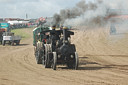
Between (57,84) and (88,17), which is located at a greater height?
(88,17)

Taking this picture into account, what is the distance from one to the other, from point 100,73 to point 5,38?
74.2ft

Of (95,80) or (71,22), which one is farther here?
(71,22)

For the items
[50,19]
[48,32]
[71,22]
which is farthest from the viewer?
[50,19]

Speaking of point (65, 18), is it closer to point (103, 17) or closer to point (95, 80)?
point (103, 17)

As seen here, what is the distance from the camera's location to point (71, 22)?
627 inches

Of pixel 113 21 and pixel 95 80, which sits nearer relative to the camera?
pixel 95 80

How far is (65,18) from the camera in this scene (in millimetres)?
16359

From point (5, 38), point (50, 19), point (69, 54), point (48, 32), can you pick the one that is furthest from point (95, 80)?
point (5, 38)

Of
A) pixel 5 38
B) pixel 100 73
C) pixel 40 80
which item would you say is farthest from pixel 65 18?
pixel 5 38

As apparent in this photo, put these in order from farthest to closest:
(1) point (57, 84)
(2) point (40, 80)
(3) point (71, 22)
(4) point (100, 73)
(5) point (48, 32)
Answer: (3) point (71, 22) → (5) point (48, 32) → (4) point (100, 73) → (2) point (40, 80) → (1) point (57, 84)

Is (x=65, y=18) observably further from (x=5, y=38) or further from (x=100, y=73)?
(x=5, y=38)

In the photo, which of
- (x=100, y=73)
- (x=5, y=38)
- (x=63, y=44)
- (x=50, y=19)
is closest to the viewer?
(x=100, y=73)

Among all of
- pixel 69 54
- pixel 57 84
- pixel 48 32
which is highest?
pixel 48 32

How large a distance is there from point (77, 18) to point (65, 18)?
3.43 ft
